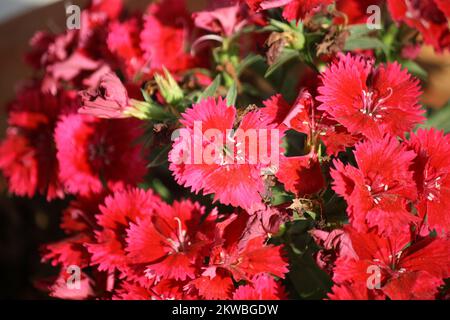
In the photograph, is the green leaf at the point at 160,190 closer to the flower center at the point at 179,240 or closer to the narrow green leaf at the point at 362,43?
the flower center at the point at 179,240

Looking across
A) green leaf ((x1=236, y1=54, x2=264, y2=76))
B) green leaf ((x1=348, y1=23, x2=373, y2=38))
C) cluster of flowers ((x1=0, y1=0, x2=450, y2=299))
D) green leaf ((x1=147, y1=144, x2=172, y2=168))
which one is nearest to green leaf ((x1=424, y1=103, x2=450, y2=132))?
cluster of flowers ((x1=0, y1=0, x2=450, y2=299))

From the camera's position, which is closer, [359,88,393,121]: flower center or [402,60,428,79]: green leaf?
[359,88,393,121]: flower center

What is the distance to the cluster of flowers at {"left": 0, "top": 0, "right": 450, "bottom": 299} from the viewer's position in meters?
0.64

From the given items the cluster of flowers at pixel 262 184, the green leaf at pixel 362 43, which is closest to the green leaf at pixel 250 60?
the cluster of flowers at pixel 262 184

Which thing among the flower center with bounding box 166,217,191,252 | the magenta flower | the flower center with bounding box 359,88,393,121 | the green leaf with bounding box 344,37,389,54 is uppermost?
the green leaf with bounding box 344,37,389,54

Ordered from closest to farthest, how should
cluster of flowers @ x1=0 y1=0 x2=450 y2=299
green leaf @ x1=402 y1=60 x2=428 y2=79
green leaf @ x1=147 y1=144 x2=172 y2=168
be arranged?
cluster of flowers @ x1=0 y1=0 x2=450 y2=299 < green leaf @ x1=147 y1=144 x2=172 y2=168 < green leaf @ x1=402 y1=60 x2=428 y2=79

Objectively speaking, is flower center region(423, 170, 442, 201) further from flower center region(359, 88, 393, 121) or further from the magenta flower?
the magenta flower

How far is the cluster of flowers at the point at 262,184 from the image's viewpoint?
642 millimetres

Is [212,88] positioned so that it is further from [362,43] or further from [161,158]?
[362,43]

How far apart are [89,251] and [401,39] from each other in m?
0.65

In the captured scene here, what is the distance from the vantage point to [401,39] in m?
0.96

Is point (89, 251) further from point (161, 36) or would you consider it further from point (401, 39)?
point (401, 39)

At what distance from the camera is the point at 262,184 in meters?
0.64

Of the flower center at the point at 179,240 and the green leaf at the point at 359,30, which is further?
the green leaf at the point at 359,30
